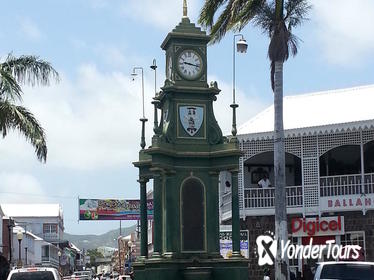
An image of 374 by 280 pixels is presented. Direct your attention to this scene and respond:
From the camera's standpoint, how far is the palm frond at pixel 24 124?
73.5 ft

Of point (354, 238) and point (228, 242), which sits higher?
point (354, 238)

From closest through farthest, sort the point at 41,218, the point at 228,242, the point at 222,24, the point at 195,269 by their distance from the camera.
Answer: the point at 195,269
the point at 222,24
the point at 228,242
the point at 41,218

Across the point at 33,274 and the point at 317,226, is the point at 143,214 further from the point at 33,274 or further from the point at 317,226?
the point at 317,226

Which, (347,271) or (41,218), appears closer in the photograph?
(347,271)

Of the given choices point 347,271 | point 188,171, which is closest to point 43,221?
point 188,171

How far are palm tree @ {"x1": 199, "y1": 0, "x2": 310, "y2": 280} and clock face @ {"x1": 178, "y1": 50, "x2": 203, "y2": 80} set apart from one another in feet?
13.1

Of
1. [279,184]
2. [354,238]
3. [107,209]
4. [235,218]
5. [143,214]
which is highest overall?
[107,209]

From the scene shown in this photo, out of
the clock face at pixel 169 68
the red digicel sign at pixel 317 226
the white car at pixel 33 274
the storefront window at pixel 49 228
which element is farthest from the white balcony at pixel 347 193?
the storefront window at pixel 49 228

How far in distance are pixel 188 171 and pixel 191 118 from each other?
1561mm

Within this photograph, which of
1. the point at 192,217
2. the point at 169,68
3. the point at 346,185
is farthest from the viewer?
the point at 346,185

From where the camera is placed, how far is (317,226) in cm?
3341

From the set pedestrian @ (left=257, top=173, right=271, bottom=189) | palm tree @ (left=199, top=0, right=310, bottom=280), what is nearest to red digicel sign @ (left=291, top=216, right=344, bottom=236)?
pedestrian @ (left=257, top=173, right=271, bottom=189)

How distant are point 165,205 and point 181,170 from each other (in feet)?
3.85

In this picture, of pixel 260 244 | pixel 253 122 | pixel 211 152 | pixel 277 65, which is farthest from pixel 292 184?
pixel 211 152
